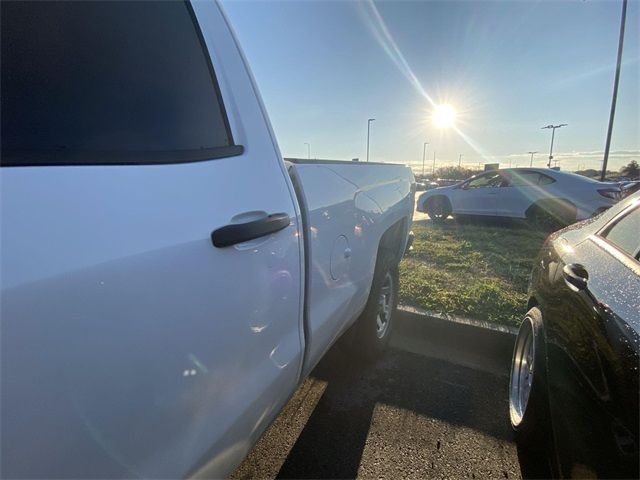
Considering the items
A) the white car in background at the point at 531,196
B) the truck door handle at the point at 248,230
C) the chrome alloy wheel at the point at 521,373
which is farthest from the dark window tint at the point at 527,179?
the truck door handle at the point at 248,230

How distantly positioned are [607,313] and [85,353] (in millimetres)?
1731

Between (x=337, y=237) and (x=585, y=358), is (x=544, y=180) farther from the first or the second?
(x=337, y=237)

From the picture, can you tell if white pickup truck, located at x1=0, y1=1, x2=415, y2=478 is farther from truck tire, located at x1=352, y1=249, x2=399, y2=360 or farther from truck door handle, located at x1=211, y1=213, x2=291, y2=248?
truck tire, located at x1=352, y1=249, x2=399, y2=360

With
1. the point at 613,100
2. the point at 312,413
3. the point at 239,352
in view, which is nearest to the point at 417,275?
the point at 312,413

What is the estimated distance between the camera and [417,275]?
4.82m

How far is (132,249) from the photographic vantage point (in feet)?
2.80

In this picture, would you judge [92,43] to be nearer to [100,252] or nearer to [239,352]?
[100,252]

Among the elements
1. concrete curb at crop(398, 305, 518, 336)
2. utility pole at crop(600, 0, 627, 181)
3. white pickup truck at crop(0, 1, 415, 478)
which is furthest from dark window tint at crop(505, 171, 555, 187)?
utility pole at crop(600, 0, 627, 181)

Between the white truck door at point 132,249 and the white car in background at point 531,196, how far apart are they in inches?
337

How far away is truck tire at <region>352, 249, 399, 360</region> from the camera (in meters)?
2.80

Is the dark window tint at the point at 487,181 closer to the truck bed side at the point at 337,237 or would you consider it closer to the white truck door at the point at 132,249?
the truck bed side at the point at 337,237

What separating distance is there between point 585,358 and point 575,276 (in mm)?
546

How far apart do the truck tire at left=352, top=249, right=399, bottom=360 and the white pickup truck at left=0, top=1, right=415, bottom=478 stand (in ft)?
4.33

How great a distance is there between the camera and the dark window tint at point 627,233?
1.76 meters
